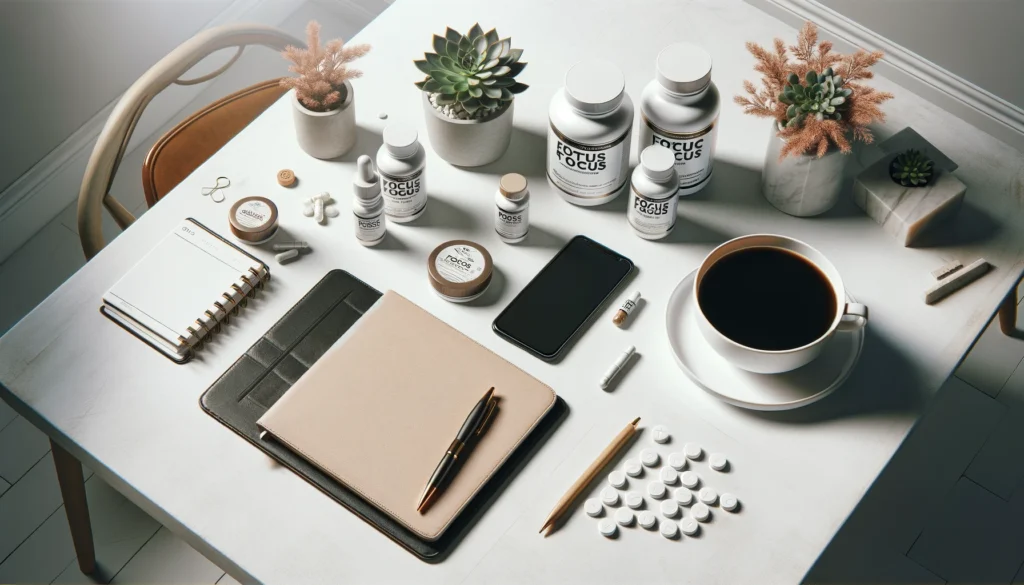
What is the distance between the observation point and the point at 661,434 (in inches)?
47.5

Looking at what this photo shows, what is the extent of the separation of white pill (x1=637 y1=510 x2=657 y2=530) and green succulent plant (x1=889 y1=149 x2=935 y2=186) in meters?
0.58

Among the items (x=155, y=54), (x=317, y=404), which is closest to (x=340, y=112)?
(x=317, y=404)

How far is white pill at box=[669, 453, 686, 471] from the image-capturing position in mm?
1187

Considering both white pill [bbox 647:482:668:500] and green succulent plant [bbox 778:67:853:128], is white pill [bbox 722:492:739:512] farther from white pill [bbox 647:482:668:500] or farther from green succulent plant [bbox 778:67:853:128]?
green succulent plant [bbox 778:67:853:128]

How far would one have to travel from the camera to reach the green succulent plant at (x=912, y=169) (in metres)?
1.36

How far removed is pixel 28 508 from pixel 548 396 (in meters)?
1.29

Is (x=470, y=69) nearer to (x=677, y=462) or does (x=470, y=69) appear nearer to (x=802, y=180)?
(x=802, y=180)

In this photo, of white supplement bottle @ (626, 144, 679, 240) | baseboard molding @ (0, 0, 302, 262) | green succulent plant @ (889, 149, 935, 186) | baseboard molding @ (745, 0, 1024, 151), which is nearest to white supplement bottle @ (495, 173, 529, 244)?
white supplement bottle @ (626, 144, 679, 240)

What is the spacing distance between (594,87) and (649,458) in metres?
0.46

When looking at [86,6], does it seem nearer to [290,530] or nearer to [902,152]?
[290,530]

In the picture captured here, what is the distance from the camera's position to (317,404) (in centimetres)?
120

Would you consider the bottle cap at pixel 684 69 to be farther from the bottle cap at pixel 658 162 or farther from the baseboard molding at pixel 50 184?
the baseboard molding at pixel 50 184

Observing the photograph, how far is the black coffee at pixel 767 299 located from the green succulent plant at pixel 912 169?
24 centimetres


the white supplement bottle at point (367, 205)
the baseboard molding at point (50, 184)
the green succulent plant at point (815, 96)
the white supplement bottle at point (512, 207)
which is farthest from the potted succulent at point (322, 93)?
the baseboard molding at point (50, 184)
